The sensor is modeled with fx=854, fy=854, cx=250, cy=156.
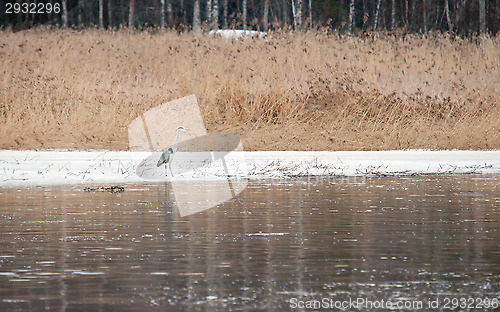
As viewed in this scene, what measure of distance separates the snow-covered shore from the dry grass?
43.9 inches

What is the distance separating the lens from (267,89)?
18.2 m

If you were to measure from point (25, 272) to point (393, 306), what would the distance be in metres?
2.52

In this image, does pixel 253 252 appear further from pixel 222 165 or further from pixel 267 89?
pixel 267 89

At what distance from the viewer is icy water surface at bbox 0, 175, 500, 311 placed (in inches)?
197

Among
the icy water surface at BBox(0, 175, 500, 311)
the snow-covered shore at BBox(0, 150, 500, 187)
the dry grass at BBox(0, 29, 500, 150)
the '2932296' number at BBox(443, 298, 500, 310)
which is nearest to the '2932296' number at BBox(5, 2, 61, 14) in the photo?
the dry grass at BBox(0, 29, 500, 150)

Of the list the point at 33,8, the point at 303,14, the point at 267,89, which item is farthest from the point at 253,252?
the point at 303,14

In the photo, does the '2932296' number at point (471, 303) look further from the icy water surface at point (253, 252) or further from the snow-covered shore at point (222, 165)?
the snow-covered shore at point (222, 165)

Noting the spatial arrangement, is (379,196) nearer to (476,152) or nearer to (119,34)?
(476,152)

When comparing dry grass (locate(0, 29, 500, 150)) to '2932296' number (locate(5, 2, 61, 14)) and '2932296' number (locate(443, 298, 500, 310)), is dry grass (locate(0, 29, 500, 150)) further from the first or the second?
'2932296' number (locate(5, 2, 61, 14))

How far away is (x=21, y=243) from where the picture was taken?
6.94 metres

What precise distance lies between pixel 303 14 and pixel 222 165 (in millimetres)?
31088

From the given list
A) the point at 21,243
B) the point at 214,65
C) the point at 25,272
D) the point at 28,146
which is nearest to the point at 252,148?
the point at 214,65

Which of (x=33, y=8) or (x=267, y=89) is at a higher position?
(x=33, y=8)

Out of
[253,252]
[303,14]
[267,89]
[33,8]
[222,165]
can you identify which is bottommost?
[222,165]
